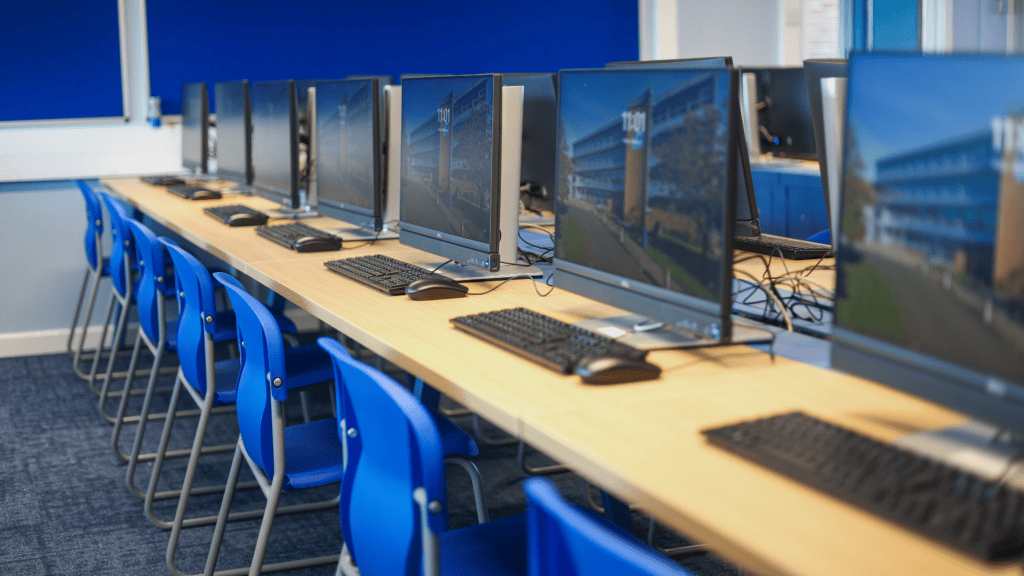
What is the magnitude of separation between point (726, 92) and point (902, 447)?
63 cm

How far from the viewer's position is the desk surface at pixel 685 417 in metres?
0.95

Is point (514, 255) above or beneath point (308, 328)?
above

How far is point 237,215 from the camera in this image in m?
3.56

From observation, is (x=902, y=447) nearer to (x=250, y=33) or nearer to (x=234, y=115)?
(x=234, y=115)

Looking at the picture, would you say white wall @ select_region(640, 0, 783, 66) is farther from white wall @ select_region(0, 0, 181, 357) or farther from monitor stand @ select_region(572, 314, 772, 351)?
monitor stand @ select_region(572, 314, 772, 351)

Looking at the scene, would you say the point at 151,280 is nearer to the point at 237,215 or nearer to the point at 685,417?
the point at 237,215

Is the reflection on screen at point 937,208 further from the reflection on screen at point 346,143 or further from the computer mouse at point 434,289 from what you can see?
the reflection on screen at point 346,143

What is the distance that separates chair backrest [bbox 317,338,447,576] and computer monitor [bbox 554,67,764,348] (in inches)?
22.0

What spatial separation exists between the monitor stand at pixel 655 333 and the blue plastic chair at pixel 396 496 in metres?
0.41

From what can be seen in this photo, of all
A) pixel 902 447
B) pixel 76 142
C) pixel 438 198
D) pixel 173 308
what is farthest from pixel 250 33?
pixel 902 447

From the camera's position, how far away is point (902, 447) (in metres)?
1.17

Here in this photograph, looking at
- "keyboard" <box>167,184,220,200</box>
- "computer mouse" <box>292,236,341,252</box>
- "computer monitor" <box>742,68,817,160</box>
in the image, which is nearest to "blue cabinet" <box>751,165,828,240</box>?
"computer monitor" <box>742,68,817,160</box>

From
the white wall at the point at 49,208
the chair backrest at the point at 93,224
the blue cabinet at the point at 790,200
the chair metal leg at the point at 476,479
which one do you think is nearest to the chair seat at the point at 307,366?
the chair metal leg at the point at 476,479

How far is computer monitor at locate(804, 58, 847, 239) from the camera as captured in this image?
82.5 inches
